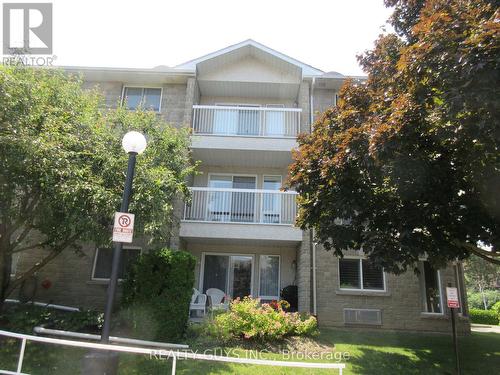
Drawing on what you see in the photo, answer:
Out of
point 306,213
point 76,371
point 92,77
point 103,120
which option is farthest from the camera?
point 92,77

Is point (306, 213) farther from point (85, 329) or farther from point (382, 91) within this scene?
point (85, 329)

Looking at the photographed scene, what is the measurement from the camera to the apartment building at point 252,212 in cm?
1281

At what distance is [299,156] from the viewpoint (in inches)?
376

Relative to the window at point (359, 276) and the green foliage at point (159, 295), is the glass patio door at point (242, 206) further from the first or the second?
the green foliage at point (159, 295)

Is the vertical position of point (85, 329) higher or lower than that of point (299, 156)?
lower

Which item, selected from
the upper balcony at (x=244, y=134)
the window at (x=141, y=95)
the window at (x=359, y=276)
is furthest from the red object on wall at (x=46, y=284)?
the window at (x=359, y=276)

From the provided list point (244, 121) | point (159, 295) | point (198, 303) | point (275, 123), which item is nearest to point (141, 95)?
point (244, 121)

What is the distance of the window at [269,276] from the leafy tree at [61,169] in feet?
18.6

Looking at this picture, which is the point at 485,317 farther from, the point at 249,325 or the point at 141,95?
the point at 141,95

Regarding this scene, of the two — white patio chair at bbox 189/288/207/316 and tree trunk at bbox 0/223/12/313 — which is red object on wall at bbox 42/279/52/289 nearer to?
tree trunk at bbox 0/223/12/313

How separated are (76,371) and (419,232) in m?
7.50

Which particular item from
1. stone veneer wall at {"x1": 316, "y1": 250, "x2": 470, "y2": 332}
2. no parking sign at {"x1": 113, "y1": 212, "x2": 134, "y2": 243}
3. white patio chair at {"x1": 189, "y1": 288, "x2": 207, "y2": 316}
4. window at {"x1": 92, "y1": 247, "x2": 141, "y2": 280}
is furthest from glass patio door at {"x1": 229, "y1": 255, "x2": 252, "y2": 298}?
no parking sign at {"x1": 113, "y1": 212, "x2": 134, "y2": 243}

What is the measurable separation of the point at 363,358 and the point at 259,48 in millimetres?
12104

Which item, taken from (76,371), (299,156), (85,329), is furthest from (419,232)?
(85,329)
